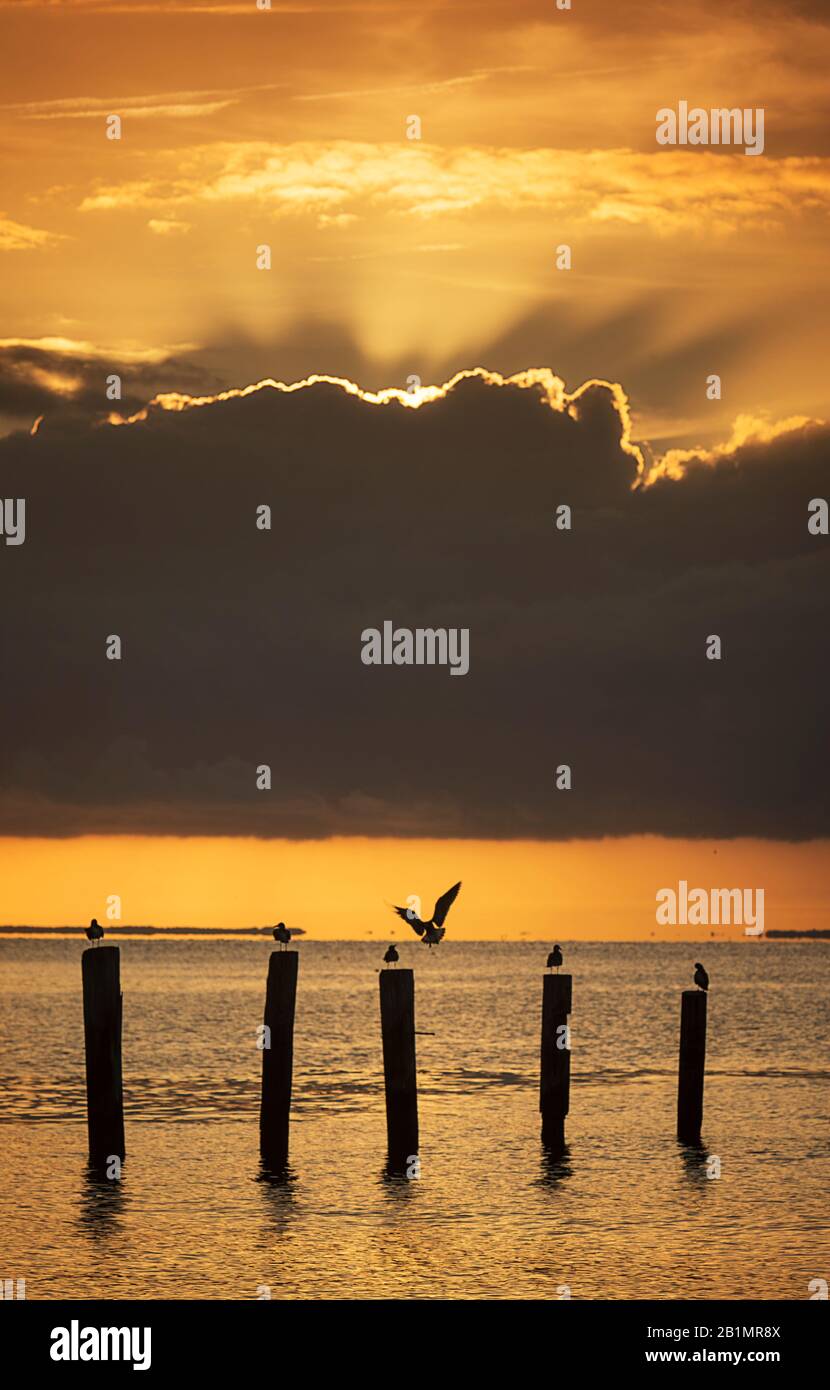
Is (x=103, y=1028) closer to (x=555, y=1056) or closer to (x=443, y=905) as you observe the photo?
(x=443, y=905)

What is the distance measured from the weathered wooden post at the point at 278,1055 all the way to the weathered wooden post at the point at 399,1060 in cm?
166

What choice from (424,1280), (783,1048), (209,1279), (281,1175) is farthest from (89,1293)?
(783,1048)

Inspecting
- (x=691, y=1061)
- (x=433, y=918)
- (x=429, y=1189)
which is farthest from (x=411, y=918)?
(x=691, y=1061)

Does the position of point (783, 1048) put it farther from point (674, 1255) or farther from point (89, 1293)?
point (89, 1293)

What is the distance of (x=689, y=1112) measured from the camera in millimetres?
40906

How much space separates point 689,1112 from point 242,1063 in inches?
1368

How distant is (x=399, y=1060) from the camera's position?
107 ft

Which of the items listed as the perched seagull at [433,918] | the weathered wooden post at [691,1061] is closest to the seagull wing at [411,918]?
the perched seagull at [433,918]

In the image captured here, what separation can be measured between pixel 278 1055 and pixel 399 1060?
2314mm

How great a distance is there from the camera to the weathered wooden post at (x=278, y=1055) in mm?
32719

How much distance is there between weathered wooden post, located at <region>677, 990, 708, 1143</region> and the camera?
123 ft

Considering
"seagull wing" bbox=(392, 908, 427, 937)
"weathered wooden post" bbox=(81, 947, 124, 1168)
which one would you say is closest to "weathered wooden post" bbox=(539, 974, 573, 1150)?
"seagull wing" bbox=(392, 908, 427, 937)

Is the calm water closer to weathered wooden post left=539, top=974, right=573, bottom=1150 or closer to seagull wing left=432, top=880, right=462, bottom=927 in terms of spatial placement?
weathered wooden post left=539, top=974, right=573, bottom=1150
